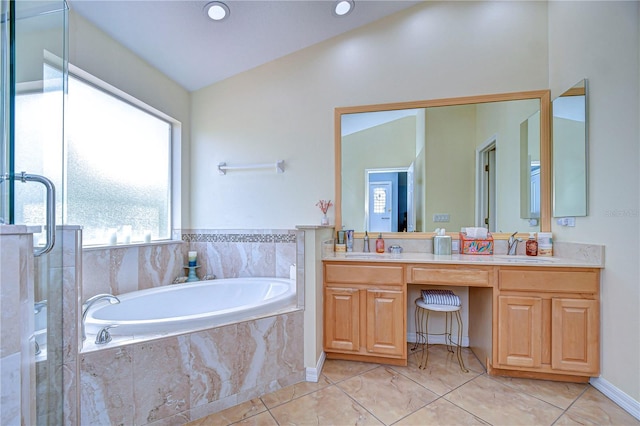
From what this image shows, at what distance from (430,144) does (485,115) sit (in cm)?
51

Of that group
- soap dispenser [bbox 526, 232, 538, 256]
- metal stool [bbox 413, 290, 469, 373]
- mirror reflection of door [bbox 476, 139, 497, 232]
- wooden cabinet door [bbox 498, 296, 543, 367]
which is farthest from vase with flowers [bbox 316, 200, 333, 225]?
soap dispenser [bbox 526, 232, 538, 256]

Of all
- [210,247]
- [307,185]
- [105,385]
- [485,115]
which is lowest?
[105,385]

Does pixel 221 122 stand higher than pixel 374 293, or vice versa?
pixel 221 122

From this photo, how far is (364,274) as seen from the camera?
1993mm

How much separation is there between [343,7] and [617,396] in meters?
3.26

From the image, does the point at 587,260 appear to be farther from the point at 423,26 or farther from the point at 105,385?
the point at 105,385

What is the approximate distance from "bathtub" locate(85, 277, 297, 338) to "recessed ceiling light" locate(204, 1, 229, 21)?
6.94ft

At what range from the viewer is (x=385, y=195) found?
2.48m

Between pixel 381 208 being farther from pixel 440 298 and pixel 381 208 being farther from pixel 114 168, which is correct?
pixel 114 168

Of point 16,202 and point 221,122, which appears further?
point 221,122

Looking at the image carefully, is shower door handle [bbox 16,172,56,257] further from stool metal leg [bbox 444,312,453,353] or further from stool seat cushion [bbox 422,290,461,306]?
stool metal leg [bbox 444,312,453,353]

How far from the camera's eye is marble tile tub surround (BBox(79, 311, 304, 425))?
49.5 inches

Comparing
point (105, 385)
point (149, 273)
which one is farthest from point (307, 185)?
point (105, 385)

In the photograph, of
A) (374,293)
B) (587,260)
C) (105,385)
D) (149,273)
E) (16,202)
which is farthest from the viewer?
(149,273)
